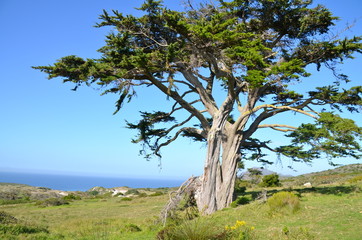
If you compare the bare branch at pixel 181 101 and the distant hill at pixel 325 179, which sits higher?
the bare branch at pixel 181 101

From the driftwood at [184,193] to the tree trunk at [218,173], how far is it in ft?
1.01

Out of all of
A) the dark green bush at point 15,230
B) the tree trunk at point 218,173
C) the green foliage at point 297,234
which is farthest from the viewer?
the tree trunk at point 218,173

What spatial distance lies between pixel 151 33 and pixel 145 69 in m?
2.33

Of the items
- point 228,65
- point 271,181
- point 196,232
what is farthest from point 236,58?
point 271,181

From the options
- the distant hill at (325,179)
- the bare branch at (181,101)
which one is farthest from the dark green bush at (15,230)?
the distant hill at (325,179)

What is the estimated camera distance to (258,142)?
17.6m

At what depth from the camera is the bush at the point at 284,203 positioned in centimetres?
1028

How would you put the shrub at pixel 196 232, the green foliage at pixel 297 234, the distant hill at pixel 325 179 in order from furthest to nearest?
the distant hill at pixel 325 179, the green foliage at pixel 297 234, the shrub at pixel 196 232

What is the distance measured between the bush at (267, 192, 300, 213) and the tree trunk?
13.9 ft

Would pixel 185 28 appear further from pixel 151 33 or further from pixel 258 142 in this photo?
pixel 258 142

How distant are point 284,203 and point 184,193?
541 centimetres

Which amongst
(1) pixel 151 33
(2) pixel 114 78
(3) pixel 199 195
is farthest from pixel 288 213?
(1) pixel 151 33

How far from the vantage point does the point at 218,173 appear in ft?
50.2

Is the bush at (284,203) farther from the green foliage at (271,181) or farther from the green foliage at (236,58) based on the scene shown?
the green foliage at (271,181)
